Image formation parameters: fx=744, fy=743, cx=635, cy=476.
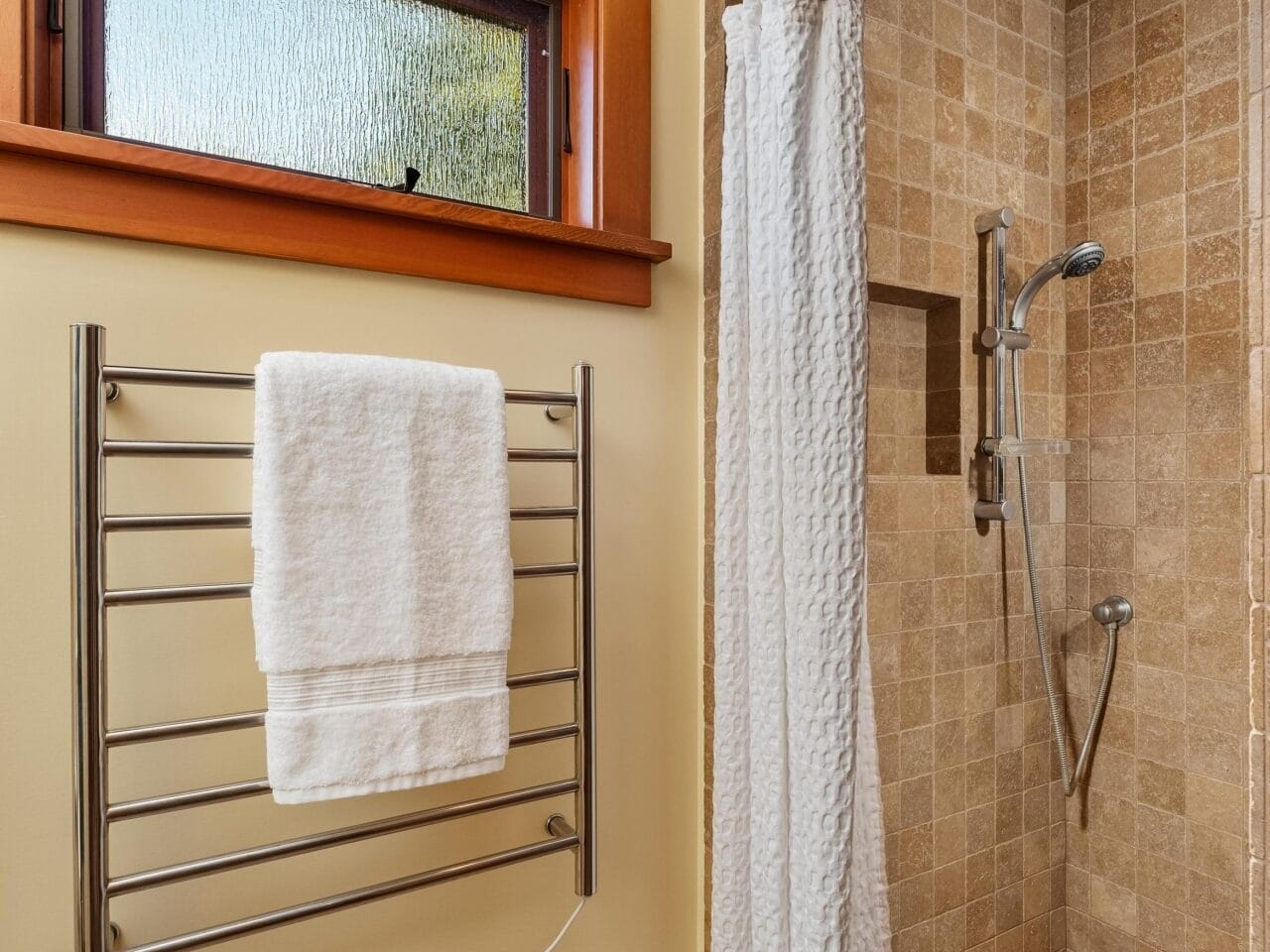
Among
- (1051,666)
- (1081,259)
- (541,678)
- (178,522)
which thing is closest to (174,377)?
(178,522)

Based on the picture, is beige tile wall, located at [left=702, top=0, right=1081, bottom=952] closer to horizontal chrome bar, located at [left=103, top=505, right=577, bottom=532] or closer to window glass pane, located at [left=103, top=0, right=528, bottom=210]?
window glass pane, located at [left=103, top=0, right=528, bottom=210]

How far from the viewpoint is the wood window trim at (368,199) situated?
70 cm

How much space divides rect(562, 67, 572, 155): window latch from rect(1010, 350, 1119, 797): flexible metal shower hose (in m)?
0.90

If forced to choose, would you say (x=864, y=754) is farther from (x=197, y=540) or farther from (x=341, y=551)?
(x=197, y=540)

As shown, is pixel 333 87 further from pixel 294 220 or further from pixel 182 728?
pixel 182 728

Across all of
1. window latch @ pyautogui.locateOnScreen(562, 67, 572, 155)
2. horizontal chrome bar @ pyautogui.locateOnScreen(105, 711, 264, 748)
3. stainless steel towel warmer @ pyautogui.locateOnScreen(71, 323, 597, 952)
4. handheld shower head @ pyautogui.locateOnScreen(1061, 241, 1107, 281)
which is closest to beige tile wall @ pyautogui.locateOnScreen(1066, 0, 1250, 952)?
handheld shower head @ pyautogui.locateOnScreen(1061, 241, 1107, 281)

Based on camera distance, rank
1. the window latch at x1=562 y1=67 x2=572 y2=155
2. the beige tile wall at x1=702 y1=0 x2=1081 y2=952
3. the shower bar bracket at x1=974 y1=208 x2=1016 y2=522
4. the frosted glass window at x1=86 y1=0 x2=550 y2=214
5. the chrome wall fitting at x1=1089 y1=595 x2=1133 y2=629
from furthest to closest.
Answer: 1. the chrome wall fitting at x1=1089 y1=595 x2=1133 y2=629
2. the shower bar bracket at x1=974 y1=208 x2=1016 y2=522
3. the beige tile wall at x1=702 y1=0 x2=1081 y2=952
4. the window latch at x1=562 y1=67 x2=572 y2=155
5. the frosted glass window at x1=86 y1=0 x2=550 y2=214

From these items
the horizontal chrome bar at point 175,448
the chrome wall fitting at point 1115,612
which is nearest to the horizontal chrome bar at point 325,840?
the horizontal chrome bar at point 175,448

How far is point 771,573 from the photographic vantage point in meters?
0.75

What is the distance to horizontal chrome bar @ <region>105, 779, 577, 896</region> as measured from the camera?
0.69 meters

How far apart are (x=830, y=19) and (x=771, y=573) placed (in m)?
0.54

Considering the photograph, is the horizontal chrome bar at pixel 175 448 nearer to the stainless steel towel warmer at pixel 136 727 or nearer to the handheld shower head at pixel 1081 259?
the stainless steel towel warmer at pixel 136 727

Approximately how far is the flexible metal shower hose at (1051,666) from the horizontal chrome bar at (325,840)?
3.20 ft

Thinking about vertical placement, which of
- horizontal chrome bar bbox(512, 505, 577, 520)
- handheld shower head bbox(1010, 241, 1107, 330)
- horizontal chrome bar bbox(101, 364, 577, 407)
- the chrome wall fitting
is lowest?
the chrome wall fitting
